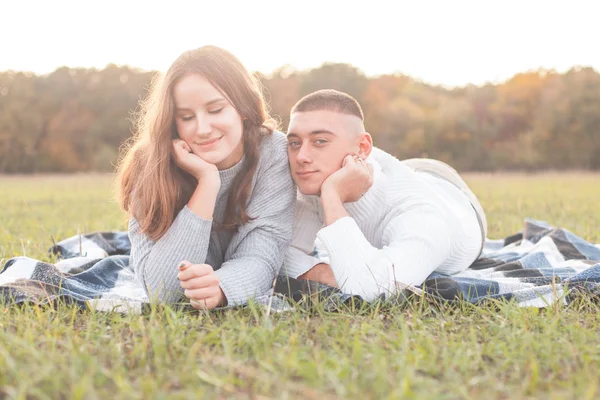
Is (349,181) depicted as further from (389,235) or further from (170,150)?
(170,150)

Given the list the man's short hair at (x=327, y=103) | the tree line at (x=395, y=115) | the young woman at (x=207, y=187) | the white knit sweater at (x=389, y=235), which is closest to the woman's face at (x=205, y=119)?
the young woman at (x=207, y=187)

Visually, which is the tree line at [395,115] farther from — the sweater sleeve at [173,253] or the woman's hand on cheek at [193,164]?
the sweater sleeve at [173,253]

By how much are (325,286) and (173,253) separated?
83cm

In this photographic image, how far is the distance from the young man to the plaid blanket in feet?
0.40

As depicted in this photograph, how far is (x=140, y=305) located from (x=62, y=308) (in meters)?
0.37

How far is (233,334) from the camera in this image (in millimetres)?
2420

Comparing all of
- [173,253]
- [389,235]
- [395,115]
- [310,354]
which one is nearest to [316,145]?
[389,235]

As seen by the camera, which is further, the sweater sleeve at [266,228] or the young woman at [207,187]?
the sweater sleeve at [266,228]

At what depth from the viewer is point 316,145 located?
363 centimetres

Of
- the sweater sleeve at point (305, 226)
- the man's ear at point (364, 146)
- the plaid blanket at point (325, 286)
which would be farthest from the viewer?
the sweater sleeve at point (305, 226)

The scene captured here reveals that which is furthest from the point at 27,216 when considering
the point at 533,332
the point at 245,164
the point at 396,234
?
the point at 533,332

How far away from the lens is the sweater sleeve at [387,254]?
3.06 meters

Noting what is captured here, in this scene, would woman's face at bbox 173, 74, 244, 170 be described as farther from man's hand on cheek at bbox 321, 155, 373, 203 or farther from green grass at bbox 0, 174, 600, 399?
green grass at bbox 0, 174, 600, 399

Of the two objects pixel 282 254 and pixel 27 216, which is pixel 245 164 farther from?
pixel 27 216
